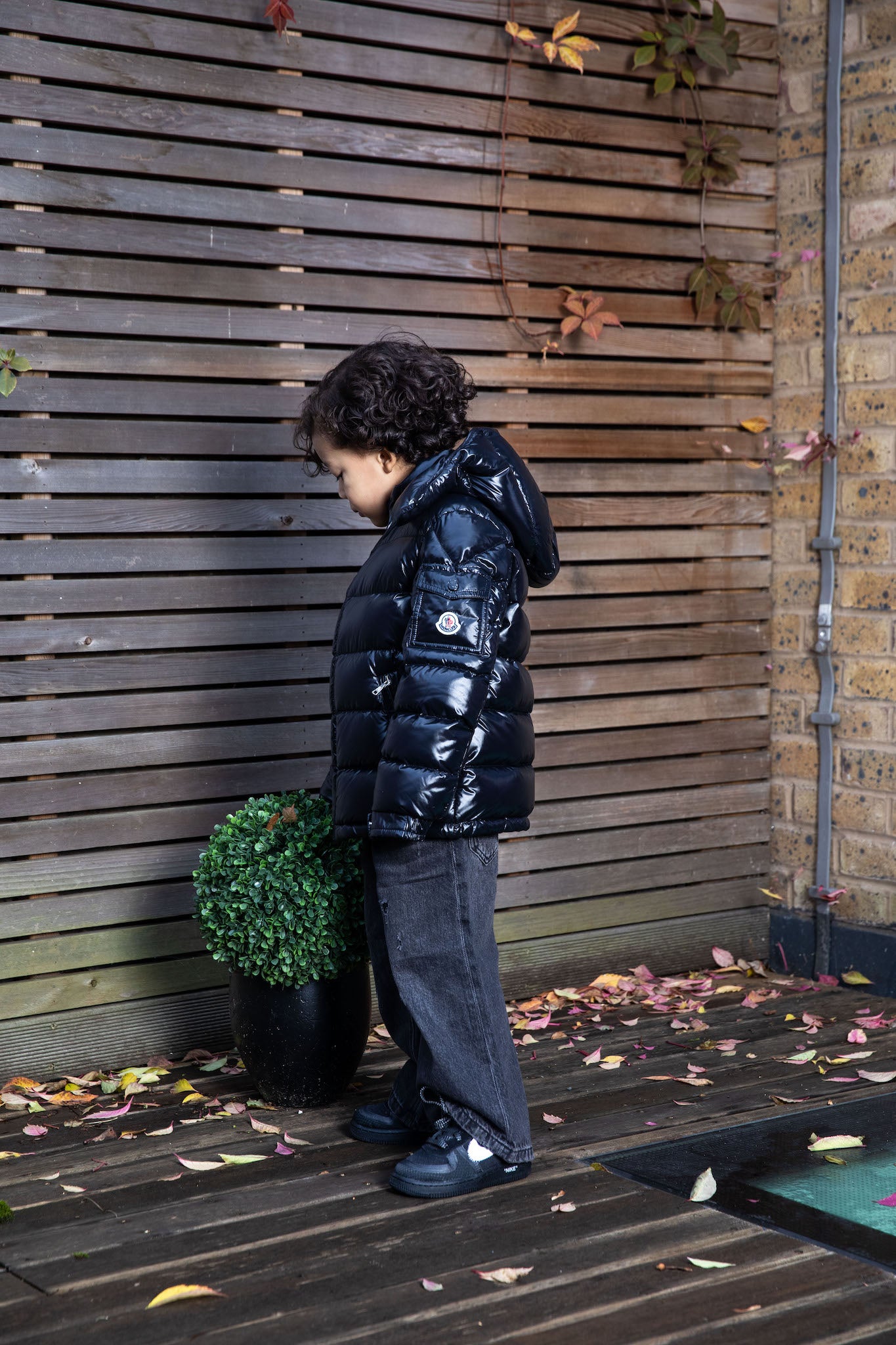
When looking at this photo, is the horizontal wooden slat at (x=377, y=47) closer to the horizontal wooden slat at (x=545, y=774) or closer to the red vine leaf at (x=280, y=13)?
the red vine leaf at (x=280, y=13)

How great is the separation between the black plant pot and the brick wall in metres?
2.00

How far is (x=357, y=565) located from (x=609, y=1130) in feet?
5.89

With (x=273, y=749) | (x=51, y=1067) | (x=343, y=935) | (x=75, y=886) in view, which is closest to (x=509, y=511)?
(x=343, y=935)

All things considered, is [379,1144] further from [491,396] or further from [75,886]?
[491,396]

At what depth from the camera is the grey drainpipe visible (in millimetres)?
4711

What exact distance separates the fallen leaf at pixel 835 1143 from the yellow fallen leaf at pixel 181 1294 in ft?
4.70

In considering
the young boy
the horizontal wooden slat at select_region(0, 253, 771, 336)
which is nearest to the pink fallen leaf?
the young boy

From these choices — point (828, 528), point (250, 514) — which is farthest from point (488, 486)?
point (828, 528)

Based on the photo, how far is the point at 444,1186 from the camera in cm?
295

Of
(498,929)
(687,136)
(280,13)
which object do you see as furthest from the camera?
(687,136)

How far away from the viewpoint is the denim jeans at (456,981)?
3010 millimetres

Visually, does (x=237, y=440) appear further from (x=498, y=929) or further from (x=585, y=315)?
(x=498, y=929)

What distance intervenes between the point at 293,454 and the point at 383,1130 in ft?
6.27

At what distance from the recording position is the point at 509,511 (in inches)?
118
